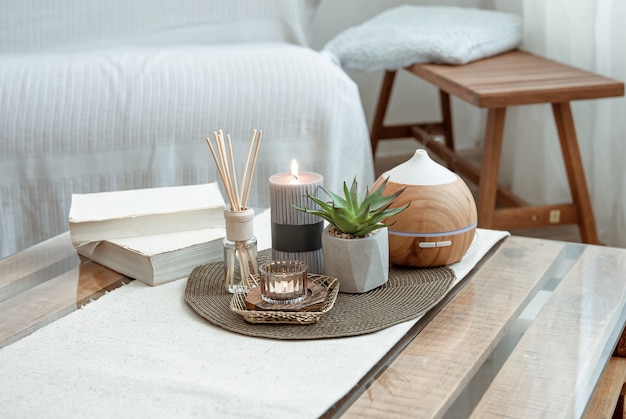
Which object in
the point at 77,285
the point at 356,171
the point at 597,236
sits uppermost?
the point at 77,285

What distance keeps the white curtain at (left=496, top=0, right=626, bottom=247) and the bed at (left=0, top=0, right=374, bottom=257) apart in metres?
0.55

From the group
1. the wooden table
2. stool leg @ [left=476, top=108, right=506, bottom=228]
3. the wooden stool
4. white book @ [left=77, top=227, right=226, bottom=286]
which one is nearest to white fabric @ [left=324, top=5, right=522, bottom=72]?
the wooden stool

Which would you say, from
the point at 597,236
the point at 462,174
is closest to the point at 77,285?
the point at 597,236

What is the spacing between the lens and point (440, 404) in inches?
30.1

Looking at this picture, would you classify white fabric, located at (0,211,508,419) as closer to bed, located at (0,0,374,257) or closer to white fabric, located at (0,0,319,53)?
bed, located at (0,0,374,257)

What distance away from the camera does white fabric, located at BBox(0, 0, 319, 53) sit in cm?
241

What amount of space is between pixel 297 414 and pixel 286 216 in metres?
0.33

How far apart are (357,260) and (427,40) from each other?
1.41m

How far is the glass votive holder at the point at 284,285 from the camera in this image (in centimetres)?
92

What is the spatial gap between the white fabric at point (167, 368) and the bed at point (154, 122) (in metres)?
1.03

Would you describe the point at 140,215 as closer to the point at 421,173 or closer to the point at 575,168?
the point at 421,173

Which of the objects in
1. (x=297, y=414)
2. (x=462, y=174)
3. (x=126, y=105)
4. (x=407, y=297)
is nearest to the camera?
(x=297, y=414)

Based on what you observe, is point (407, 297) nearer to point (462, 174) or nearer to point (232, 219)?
point (232, 219)

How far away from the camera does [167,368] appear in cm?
83
